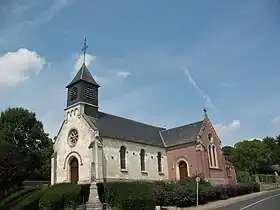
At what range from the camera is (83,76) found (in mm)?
35125

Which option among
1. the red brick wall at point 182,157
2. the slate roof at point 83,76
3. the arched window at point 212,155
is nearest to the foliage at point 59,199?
the slate roof at point 83,76

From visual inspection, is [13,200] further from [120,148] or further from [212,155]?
[212,155]

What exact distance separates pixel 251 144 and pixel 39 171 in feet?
139

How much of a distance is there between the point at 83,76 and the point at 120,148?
8767 millimetres

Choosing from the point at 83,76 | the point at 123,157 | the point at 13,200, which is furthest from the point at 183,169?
the point at 13,200

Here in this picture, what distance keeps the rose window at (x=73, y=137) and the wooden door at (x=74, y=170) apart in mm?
1608

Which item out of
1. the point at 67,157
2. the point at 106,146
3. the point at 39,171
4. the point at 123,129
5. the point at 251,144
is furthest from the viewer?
the point at 251,144

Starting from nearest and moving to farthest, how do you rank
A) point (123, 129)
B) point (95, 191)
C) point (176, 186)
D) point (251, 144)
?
1. point (95, 191)
2. point (176, 186)
3. point (123, 129)
4. point (251, 144)

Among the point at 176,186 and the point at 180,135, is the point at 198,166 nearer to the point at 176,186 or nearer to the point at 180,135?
the point at 180,135

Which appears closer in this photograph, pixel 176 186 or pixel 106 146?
pixel 176 186

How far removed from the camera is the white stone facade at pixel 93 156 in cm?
3042

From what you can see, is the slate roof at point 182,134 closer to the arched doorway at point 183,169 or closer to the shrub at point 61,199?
the arched doorway at point 183,169

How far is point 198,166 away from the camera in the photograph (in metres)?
35.9

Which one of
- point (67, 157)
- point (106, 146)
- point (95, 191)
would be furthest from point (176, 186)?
point (67, 157)
